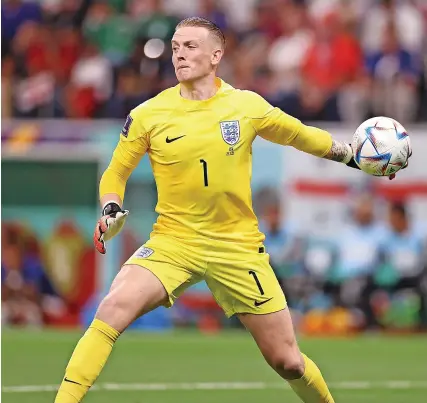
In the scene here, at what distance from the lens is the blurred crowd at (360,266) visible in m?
15.3

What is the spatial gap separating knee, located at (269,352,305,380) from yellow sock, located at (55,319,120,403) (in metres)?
1.02

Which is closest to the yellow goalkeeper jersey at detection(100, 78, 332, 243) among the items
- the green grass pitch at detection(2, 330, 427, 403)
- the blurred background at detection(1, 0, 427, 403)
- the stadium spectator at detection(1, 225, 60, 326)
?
the green grass pitch at detection(2, 330, 427, 403)

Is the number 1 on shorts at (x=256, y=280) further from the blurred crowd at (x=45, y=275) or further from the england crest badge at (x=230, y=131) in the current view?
the blurred crowd at (x=45, y=275)

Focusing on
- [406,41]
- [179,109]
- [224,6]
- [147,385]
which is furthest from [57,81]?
[179,109]

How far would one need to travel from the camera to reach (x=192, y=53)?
24.2 feet

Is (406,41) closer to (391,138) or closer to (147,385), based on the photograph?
(147,385)

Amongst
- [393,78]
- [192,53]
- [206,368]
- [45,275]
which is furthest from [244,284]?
[393,78]

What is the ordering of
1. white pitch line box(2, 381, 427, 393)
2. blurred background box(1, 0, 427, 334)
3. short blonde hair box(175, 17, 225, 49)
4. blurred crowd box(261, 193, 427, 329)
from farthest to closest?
blurred background box(1, 0, 427, 334) → blurred crowd box(261, 193, 427, 329) → white pitch line box(2, 381, 427, 393) → short blonde hair box(175, 17, 225, 49)

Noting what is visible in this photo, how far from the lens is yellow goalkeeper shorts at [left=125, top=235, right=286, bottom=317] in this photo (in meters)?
7.27

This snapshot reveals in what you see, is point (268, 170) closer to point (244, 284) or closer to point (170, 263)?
point (244, 284)

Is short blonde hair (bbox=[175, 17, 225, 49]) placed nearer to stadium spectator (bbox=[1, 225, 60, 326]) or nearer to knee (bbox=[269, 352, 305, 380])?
knee (bbox=[269, 352, 305, 380])

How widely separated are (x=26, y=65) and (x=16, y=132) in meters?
2.05

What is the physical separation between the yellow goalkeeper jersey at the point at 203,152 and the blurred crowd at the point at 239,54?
9.16 m

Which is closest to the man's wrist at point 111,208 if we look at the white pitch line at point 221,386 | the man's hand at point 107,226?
the man's hand at point 107,226
